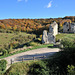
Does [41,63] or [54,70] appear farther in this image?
[41,63]

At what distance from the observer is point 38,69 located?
10.5 metres

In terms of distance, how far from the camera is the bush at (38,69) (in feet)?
33.3

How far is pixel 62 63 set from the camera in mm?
11031

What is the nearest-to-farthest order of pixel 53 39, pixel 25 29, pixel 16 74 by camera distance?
pixel 16 74 → pixel 53 39 → pixel 25 29

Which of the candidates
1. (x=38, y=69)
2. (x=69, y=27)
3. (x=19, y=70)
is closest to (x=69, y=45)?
(x=38, y=69)

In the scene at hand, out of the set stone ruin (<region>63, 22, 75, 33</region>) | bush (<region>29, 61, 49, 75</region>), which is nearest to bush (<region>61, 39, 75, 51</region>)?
bush (<region>29, 61, 49, 75</region>)

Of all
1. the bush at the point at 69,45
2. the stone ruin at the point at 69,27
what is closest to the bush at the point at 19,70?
the bush at the point at 69,45

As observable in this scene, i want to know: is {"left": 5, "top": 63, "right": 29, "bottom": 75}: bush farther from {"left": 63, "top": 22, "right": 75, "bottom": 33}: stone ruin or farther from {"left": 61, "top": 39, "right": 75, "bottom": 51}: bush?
{"left": 63, "top": 22, "right": 75, "bottom": 33}: stone ruin

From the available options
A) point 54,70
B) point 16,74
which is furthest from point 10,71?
point 54,70

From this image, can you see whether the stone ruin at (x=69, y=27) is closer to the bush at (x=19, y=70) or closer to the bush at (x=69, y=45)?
the bush at (x=69, y=45)

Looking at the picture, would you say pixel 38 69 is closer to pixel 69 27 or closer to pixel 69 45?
pixel 69 45

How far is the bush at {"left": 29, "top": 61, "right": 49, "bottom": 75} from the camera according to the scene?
400 inches

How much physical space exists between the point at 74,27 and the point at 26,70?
29.7 m

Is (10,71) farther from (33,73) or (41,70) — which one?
(41,70)
